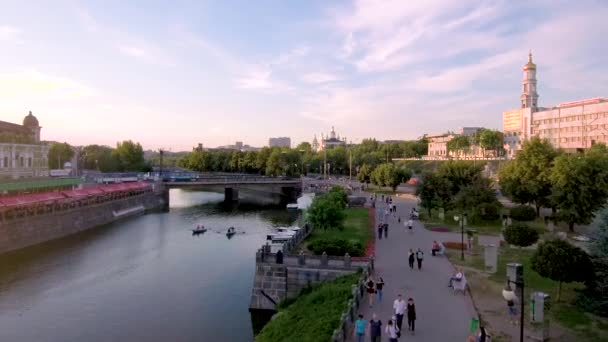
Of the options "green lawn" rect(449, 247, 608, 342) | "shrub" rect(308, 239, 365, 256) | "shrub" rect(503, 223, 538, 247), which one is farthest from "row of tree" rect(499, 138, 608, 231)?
"shrub" rect(308, 239, 365, 256)

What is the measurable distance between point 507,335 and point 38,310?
84.4ft

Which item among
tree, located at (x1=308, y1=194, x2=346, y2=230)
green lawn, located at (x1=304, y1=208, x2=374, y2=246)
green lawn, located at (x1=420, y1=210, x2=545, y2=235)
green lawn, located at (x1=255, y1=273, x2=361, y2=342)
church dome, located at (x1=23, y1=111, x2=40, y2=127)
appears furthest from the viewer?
church dome, located at (x1=23, y1=111, x2=40, y2=127)

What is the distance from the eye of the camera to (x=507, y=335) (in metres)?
19.1

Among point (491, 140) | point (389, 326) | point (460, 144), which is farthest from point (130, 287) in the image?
point (460, 144)

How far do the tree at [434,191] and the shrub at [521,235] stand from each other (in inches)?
804

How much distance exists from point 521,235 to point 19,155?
77046 millimetres

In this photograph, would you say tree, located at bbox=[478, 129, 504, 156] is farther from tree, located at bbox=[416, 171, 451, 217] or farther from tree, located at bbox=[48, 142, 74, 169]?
tree, located at bbox=[48, 142, 74, 169]

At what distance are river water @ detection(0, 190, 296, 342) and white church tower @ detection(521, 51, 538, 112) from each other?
105 meters

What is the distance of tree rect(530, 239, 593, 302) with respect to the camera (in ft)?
74.2

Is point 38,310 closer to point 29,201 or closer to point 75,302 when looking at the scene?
point 75,302

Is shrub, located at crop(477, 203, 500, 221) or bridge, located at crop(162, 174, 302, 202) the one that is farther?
bridge, located at crop(162, 174, 302, 202)

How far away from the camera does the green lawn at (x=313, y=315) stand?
2041cm

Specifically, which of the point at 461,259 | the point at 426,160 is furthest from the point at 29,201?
the point at 426,160

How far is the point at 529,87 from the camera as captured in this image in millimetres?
135125
